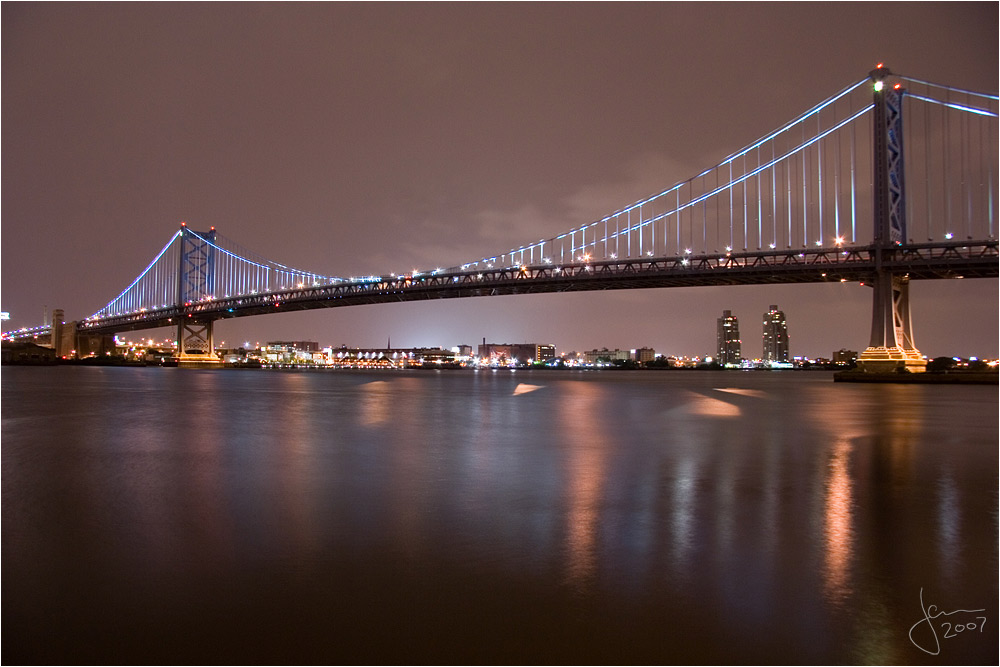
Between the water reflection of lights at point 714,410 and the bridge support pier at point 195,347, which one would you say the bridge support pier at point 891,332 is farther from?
the bridge support pier at point 195,347

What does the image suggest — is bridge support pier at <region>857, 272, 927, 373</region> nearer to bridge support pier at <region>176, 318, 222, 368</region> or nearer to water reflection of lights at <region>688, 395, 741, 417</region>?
water reflection of lights at <region>688, 395, 741, 417</region>

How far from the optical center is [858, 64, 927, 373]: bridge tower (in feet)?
117

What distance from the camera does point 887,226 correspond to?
36.3 m

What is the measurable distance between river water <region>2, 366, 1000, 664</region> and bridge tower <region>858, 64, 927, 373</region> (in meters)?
30.4

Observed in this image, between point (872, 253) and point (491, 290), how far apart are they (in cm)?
2741

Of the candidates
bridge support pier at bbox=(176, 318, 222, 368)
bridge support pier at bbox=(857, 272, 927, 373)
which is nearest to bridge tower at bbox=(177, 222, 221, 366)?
bridge support pier at bbox=(176, 318, 222, 368)

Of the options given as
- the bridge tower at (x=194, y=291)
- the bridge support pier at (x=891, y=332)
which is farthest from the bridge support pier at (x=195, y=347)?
the bridge support pier at (x=891, y=332)

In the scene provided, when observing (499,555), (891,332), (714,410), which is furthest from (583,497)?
(891,332)

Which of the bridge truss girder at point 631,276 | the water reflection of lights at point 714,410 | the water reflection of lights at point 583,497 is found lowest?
the water reflection of lights at point 714,410

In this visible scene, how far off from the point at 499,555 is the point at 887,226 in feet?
129

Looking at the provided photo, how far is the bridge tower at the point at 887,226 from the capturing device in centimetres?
3578

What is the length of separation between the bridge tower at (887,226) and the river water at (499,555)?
99.7 feet

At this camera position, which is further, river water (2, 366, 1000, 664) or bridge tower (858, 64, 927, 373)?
bridge tower (858, 64, 927, 373)

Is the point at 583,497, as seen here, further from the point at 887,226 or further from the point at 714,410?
the point at 887,226
